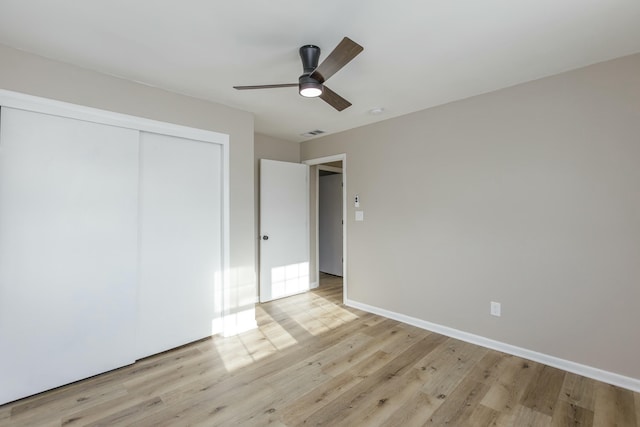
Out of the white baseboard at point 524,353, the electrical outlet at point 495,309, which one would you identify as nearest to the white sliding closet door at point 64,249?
the white baseboard at point 524,353

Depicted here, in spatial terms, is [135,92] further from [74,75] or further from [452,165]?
[452,165]

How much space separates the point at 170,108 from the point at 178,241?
1251mm

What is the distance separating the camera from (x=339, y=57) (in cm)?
170

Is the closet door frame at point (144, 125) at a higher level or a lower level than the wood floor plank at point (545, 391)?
higher

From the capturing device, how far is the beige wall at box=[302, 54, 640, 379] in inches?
88.0

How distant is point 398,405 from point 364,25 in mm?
2489

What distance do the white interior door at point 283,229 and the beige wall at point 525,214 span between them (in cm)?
130

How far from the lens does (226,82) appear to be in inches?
102

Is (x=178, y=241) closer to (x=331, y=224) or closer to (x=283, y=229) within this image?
(x=283, y=229)

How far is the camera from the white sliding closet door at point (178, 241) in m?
2.68

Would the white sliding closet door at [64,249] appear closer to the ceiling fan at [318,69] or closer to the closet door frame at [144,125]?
the closet door frame at [144,125]

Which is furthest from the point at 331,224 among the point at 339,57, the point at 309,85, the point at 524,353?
the point at 339,57

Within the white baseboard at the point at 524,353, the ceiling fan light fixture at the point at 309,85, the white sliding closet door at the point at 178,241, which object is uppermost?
the ceiling fan light fixture at the point at 309,85

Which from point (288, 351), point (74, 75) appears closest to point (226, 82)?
point (74, 75)
